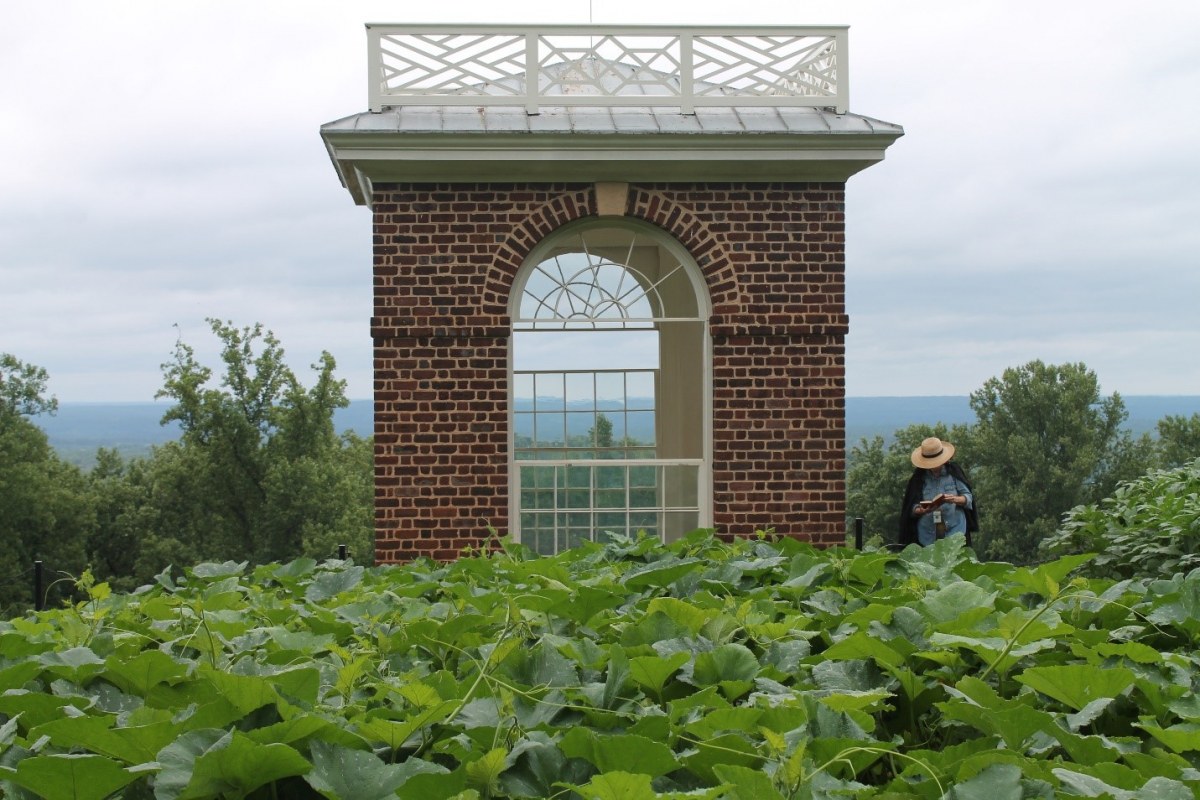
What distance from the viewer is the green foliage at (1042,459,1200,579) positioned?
6.29 meters

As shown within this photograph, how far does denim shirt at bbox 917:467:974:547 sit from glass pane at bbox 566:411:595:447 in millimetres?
4027

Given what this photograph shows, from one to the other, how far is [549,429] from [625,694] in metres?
10.7

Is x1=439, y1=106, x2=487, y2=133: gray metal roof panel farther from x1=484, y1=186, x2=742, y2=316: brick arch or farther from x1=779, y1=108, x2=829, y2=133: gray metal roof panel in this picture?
x1=779, y1=108, x2=829, y2=133: gray metal roof panel

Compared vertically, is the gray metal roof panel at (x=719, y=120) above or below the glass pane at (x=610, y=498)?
above

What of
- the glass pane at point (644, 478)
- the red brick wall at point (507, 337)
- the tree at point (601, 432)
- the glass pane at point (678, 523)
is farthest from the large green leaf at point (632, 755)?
the tree at point (601, 432)

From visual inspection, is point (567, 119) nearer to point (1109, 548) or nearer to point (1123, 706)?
point (1109, 548)

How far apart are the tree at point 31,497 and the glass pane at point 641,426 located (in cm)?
2515

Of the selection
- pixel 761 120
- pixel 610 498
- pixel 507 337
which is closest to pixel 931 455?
pixel 610 498

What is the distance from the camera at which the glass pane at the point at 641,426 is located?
41.8ft

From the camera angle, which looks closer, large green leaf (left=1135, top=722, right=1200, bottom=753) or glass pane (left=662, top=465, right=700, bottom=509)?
large green leaf (left=1135, top=722, right=1200, bottom=753)

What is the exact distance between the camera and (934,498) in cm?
956

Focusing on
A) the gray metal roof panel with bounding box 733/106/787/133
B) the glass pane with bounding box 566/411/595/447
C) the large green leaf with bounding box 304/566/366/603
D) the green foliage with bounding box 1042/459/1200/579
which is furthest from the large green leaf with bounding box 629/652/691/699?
the glass pane with bounding box 566/411/595/447

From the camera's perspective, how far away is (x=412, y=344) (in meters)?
9.55

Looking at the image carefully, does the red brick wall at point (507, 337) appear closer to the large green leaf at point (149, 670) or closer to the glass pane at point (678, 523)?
the glass pane at point (678, 523)
